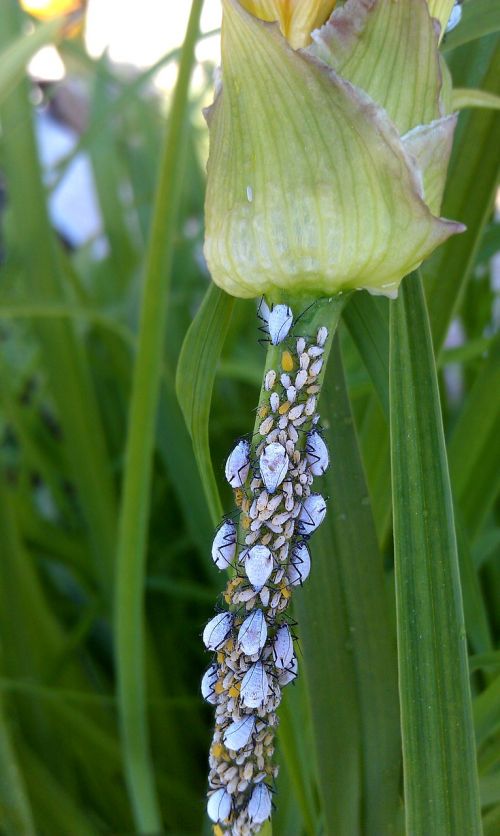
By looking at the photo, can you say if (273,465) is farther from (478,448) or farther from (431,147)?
(478,448)

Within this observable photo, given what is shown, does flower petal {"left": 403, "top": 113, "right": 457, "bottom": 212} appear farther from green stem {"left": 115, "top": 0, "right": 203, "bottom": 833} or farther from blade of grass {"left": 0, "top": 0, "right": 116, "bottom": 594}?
blade of grass {"left": 0, "top": 0, "right": 116, "bottom": 594}

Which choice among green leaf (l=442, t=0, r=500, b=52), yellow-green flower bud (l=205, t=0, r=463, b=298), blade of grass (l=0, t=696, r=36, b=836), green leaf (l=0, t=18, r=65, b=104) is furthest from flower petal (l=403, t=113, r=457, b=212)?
blade of grass (l=0, t=696, r=36, b=836)

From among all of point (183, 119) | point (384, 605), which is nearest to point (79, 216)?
point (183, 119)

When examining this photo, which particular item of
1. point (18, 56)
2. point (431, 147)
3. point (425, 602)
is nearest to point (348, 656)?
point (425, 602)

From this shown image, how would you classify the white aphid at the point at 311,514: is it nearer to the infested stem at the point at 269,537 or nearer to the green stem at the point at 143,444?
the infested stem at the point at 269,537

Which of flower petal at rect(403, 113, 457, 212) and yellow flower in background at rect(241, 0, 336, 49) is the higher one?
yellow flower in background at rect(241, 0, 336, 49)

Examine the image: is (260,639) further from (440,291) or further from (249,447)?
(440,291)

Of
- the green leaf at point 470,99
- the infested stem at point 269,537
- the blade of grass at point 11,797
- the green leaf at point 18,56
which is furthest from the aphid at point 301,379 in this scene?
the blade of grass at point 11,797
